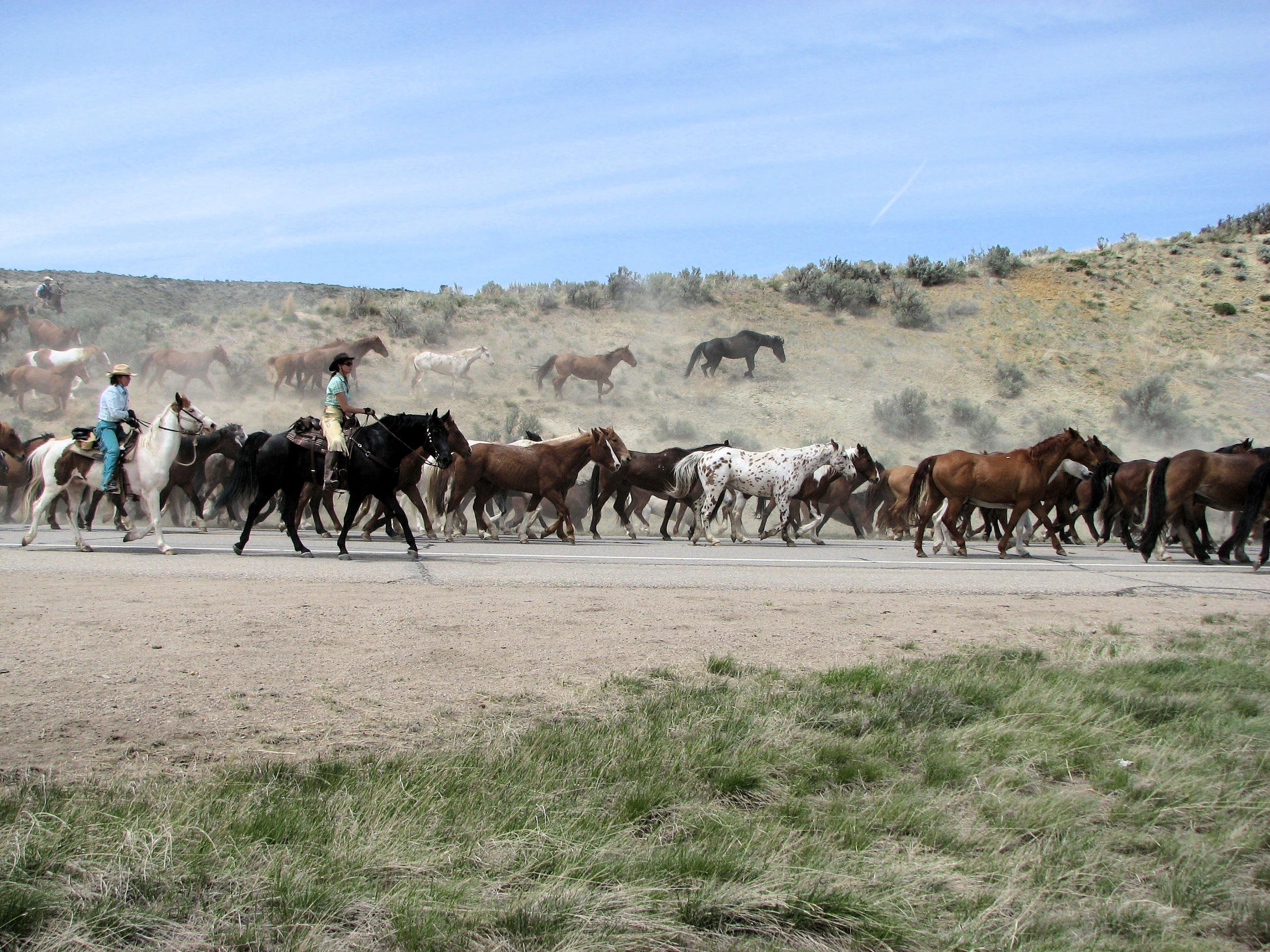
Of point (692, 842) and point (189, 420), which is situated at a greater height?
point (189, 420)

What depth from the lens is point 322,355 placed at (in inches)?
1684

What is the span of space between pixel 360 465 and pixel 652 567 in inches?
176

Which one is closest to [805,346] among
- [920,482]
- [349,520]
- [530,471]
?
[920,482]

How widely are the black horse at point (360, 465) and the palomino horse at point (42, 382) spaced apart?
27204 mm

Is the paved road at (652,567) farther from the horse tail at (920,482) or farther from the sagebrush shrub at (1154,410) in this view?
the sagebrush shrub at (1154,410)

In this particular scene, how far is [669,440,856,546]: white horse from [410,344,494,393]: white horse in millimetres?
22418

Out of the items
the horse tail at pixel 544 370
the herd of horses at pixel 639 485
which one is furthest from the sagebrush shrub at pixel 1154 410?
the horse tail at pixel 544 370

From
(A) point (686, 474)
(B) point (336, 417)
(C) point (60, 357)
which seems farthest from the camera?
(C) point (60, 357)

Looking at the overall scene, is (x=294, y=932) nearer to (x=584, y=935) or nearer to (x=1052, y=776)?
(x=584, y=935)

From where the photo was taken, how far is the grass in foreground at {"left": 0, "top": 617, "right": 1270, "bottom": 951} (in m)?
3.39

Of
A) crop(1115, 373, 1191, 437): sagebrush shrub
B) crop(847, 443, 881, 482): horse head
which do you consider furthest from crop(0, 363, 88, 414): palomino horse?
crop(1115, 373, 1191, 437): sagebrush shrub

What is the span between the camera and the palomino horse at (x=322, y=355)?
4250 centimetres

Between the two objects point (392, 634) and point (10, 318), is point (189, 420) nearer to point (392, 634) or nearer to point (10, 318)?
point (392, 634)

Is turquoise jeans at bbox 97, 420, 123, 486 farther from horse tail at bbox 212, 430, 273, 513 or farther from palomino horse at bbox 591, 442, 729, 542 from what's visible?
palomino horse at bbox 591, 442, 729, 542
